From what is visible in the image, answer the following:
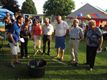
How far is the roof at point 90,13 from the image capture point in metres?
36.8

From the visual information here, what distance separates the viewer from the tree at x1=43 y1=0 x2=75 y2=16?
83.4 meters

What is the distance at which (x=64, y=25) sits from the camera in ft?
44.3

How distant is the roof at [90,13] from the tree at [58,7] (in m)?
38.3

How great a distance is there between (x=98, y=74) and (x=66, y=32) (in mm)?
3002

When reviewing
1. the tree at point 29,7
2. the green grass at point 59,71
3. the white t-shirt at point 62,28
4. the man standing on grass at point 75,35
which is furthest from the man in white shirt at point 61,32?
the tree at point 29,7

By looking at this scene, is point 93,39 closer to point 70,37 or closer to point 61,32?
point 70,37

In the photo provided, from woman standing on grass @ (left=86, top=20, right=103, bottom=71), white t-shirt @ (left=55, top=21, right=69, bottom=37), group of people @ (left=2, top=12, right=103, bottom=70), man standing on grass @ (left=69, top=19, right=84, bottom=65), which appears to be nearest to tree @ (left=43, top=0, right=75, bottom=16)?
group of people @ (left=2, top=12, right=103, bottom=70)

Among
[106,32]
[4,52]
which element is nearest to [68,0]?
[106,32]

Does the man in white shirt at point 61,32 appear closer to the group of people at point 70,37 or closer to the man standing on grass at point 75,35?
the group of people at point 70,37

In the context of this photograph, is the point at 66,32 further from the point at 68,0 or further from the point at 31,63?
the point at 68,0

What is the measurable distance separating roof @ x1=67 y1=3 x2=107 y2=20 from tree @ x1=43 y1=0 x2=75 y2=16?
126 feet

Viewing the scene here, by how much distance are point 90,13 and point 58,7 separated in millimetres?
46094

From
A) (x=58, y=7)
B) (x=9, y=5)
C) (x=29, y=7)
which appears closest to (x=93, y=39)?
(x=9, y=5)

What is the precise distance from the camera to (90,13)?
41.0 metres
